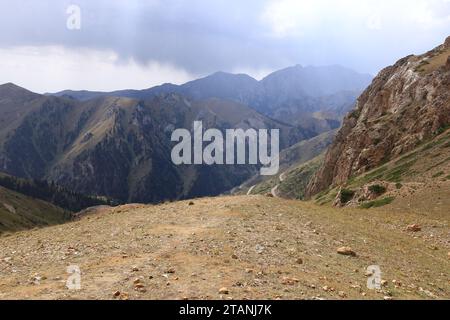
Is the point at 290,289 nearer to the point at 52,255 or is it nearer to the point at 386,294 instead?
the point at 386,294

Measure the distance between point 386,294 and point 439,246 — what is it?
15345 millimetres

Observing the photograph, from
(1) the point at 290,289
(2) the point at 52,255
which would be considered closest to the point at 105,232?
(2) the point at 52,255

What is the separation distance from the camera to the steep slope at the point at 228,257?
654 inches

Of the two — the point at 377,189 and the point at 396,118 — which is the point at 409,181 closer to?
the point at 377,189

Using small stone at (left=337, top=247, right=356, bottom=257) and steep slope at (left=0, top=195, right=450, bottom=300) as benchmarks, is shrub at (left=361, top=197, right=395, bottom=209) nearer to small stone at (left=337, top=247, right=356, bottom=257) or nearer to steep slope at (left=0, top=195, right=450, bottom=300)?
steep slope at (left=0, top=195, right=450, bottom=300)

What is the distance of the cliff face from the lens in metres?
89.3

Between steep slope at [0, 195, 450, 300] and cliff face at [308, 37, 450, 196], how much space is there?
59.5 metres

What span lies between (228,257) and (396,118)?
290 ft

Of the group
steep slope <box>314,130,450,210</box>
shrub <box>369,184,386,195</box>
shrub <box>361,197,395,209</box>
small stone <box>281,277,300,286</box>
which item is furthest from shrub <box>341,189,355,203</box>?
small stone <box>281,277,300,286</box>

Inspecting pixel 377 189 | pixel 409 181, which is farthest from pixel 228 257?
pixel 409 181

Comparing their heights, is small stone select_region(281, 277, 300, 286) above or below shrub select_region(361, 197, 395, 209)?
below

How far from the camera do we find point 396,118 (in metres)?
99.1

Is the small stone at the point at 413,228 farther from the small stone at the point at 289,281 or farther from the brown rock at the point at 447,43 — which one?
the brown rock at the point at 447,43
